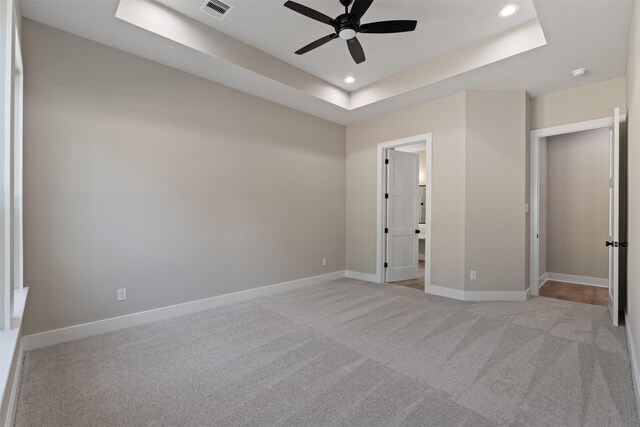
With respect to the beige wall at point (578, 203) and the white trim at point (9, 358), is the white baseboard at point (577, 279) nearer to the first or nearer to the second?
the beige wall at point (578, 203)

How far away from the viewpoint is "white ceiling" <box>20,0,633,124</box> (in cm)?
245

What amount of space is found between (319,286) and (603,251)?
4.54 metres

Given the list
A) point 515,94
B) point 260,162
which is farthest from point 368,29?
point 515,94

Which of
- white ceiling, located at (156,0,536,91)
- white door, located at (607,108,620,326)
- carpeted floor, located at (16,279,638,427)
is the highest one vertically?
white ceiling, located at (156,0,536,91)

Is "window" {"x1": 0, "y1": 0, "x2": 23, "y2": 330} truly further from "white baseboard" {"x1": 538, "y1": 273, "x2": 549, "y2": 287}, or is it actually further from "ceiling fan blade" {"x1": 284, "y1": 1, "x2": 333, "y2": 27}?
"white baseboard" {"x1": 538, "y1": 273, "x2": 549, "y2": 287}

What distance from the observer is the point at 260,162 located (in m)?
4.20

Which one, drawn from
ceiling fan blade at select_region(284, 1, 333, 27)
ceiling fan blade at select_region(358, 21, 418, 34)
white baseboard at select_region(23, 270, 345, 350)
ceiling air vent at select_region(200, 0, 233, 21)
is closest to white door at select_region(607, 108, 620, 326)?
ceiling fan blade at select_region(358, 21, 418, 34)

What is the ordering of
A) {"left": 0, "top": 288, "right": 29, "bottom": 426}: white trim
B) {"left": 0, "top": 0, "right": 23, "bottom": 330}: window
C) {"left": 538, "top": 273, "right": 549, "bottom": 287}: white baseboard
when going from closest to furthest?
1. {"left": 0, "top": 288, "right": 29, "bottom": 426}: white trim
2. {"left": 0, "top": 0, "right": 23, "bottom": 330}: window
3. {"left": 538, "top": 273, "right": 549, "bottom": 287}: white baseboard

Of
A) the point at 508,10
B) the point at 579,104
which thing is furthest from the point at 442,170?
the point at 508,10

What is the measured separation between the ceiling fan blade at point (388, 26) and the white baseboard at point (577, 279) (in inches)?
181

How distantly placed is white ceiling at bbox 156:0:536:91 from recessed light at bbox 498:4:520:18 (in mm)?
38

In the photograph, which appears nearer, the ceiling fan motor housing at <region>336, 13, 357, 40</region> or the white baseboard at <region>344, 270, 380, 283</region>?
the ceiling fan motor housing at <region>336, 13, 357, 40</region>

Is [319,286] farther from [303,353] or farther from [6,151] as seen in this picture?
[6,151]

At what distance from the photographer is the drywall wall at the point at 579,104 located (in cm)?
353
